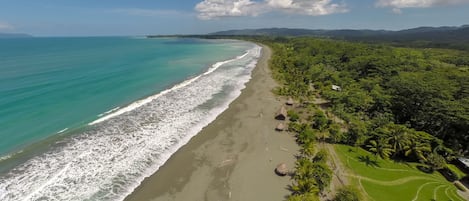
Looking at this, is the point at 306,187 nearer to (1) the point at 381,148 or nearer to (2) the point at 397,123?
(1) the point at 381,148

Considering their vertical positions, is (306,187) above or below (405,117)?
below

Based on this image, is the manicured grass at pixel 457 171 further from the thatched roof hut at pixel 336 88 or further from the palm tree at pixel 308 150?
the thatched roof hut at pixel 336 88

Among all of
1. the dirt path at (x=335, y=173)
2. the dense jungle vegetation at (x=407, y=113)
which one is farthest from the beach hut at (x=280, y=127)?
the dense jungle vegetation at (x=407, y=113)

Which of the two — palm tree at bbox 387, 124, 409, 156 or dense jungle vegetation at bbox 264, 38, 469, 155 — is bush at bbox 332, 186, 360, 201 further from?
palm tree at bbox 387, 124, 409, 156

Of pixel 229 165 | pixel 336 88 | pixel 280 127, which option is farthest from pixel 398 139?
pixel 336 88

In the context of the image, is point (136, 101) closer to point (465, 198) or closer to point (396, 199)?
point (396, 199)

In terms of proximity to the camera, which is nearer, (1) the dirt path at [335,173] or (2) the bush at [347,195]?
(2) the bush at [347,195]
